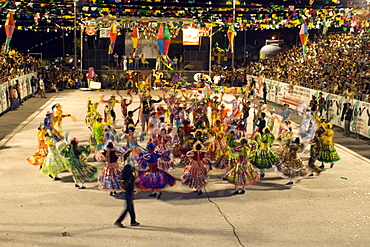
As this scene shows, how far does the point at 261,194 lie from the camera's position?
41.7 ft

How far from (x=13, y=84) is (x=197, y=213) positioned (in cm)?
2175

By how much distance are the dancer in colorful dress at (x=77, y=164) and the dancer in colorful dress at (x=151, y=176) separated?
1.94 meters

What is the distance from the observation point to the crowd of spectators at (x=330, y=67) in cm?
2658

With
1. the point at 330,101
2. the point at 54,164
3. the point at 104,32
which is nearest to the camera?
the point at 54,164

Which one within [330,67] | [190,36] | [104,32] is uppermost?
[104,32]

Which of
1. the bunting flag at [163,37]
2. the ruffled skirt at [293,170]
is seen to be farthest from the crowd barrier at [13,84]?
the ruffled skirt at [293,170]

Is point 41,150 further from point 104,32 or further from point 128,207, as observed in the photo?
point 104,32

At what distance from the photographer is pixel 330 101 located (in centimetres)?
2478

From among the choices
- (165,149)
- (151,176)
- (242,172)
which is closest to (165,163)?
(165,149)

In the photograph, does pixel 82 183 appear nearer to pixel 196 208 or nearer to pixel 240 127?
pixel 196 208

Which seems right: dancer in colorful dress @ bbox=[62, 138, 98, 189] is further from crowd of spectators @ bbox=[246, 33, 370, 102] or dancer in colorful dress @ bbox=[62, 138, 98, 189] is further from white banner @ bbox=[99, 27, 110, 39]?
white banner @ bbox=[99, 27, 110, 39]

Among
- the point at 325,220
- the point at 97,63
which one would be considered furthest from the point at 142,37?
the point at 325,220

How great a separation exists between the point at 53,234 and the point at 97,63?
3615cm

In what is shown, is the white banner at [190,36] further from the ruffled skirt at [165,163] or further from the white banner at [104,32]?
the ruffled skirt at [165,163]
